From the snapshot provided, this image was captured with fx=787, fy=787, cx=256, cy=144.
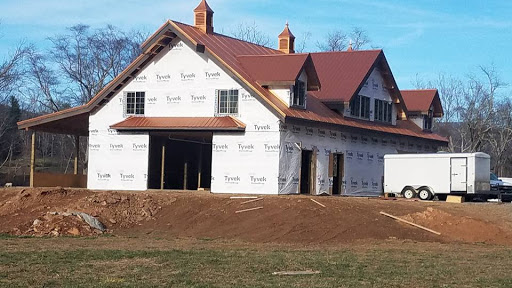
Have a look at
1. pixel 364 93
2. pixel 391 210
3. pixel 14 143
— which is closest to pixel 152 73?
pixel 364 93

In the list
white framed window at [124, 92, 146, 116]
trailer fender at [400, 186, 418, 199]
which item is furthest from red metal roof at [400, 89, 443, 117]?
white framed window at [124, 92, 146, 116]

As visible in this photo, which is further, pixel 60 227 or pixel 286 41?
pixel 286 41

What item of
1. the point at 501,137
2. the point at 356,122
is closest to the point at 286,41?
the point at 356,122

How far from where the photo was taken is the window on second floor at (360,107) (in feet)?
140

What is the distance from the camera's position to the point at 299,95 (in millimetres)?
38344

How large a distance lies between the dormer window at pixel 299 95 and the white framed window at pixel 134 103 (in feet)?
25.4

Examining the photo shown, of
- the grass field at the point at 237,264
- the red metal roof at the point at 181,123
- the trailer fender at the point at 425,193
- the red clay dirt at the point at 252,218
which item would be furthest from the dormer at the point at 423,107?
the grass field at the point at 237,264

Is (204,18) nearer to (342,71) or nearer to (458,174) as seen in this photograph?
(342,71)

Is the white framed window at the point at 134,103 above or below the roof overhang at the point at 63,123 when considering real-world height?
above

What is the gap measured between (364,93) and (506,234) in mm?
18132

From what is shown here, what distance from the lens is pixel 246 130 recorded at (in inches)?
1448

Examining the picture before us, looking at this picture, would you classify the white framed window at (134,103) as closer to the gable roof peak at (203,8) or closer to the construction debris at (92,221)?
the gable roof peak at (203,8)

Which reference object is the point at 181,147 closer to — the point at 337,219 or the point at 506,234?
the point at 337,219

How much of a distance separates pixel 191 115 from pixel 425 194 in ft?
39.6
